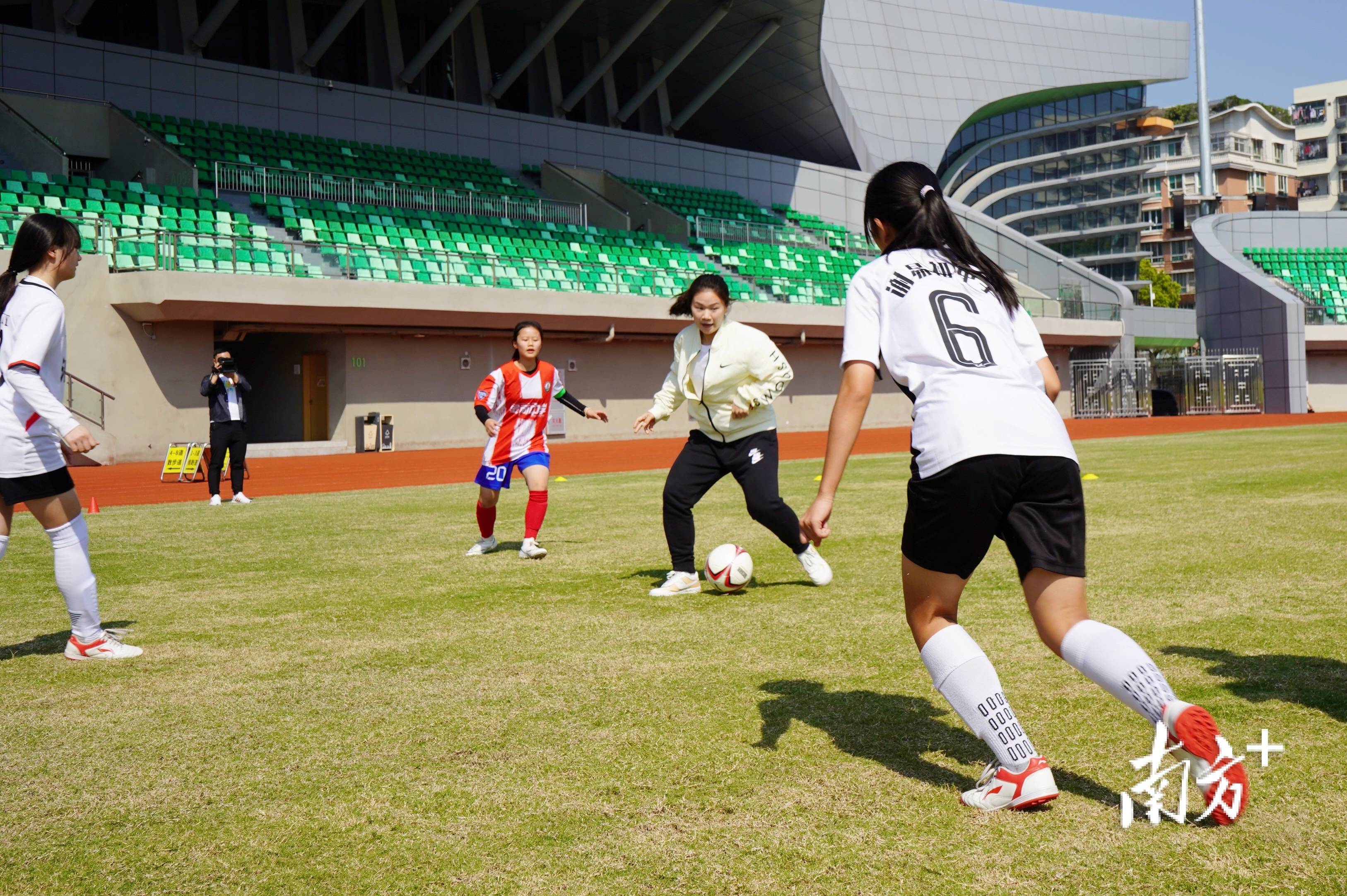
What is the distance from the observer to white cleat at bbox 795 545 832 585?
7156 mm

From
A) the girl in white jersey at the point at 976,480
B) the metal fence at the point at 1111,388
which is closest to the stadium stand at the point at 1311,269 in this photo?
the metal fence at the point at 1111,388

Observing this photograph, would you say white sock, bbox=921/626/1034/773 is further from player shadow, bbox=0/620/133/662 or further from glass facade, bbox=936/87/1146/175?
glass facade, bbox=936/87/1146/175

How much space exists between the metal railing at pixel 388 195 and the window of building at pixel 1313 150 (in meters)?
95.5

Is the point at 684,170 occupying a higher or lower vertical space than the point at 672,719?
higher

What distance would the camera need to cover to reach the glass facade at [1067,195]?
78.9m

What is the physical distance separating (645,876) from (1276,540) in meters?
7.15

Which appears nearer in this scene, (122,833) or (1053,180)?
(122,833)

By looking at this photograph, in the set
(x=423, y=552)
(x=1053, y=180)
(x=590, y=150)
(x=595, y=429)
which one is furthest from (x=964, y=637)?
(x=1053, y=180)

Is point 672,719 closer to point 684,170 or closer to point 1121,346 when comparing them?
point 684,170

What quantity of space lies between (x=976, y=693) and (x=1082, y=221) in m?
85.4

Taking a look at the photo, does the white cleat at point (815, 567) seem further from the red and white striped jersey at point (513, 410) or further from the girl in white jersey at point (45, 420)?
the girl in white jersey at point (45, 420)

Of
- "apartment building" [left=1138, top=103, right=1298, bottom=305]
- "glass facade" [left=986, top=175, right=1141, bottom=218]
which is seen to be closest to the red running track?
"glass facade" [left=986, top=175, right=1141, bottom=218]

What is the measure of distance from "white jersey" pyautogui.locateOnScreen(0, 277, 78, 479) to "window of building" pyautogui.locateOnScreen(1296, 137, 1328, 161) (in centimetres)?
12001

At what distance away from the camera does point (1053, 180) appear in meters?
79.3
